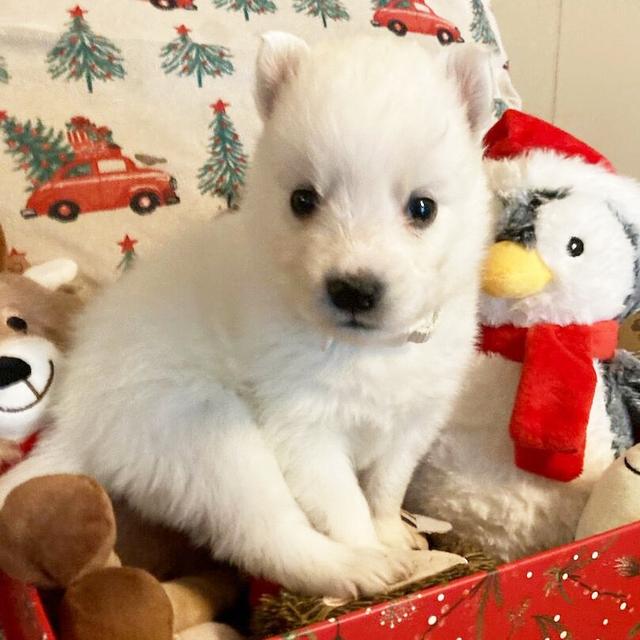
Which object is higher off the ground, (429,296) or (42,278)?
(429,296)

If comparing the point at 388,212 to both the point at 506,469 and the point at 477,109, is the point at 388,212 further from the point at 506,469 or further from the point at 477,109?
the point at 506,469

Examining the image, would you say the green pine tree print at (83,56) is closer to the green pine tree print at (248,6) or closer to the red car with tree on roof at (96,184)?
the red car with tree on roof at (96,184)

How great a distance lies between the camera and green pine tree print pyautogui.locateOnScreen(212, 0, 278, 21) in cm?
174

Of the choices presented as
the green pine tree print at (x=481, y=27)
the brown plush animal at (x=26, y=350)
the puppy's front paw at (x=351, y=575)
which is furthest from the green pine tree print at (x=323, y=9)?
the puppy's front paw at (x=351, y=575)

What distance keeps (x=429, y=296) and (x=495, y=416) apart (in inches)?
14.1

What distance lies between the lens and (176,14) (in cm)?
169

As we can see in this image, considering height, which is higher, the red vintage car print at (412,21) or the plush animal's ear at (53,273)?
the red vintage car print at (412,21)

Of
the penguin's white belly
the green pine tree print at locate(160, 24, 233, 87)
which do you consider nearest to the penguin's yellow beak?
the penguin's white belly

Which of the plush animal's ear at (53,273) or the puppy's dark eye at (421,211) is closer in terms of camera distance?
the puppy's dark eye at (421,211)

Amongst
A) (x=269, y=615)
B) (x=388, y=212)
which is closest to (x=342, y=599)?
(x=269, y=615)

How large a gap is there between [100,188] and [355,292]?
826mm

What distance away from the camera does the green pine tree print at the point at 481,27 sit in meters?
1.97

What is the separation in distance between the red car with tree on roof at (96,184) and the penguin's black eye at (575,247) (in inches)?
31.3

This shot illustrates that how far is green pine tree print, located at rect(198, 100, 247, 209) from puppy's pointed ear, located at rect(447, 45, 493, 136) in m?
0.66
